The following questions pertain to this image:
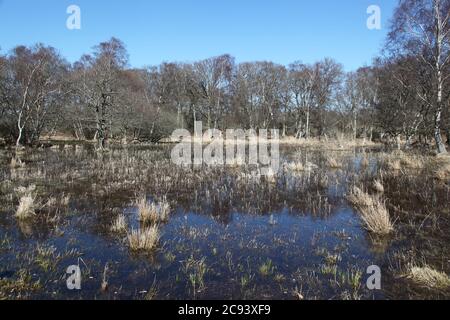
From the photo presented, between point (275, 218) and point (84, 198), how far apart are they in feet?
16.7

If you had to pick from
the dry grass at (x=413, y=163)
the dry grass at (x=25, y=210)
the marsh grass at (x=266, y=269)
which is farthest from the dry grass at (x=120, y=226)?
the dry grass at (x=413, y=163)

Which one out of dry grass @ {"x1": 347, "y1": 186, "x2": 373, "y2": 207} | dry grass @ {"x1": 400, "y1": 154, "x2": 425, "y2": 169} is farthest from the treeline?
dry grass @ {"x1": 347, "y1": 186, "x2": 373, "y2": 207}

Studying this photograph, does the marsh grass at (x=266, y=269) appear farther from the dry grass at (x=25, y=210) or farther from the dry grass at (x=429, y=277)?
the dry grass at (x=25, y=210)

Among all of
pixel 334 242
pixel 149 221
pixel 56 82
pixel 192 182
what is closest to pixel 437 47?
pixel 192 182

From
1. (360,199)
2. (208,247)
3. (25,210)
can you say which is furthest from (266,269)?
(25,210)

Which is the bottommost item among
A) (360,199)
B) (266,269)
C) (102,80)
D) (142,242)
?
(266,269)

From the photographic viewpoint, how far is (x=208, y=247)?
19.6ft

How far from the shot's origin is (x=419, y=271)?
461 cm

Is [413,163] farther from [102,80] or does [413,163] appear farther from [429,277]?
[102,80]

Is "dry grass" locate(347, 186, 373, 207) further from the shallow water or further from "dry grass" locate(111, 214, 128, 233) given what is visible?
"dry grass" locate(111, 214, 128, 233)

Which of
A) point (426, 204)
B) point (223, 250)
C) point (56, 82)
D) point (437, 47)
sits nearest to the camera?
point (223, 250)

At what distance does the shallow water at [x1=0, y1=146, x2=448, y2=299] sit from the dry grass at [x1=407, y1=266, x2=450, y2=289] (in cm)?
22

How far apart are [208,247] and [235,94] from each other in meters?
40.2

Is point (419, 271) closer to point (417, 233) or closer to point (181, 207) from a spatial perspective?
point (417, 233)
